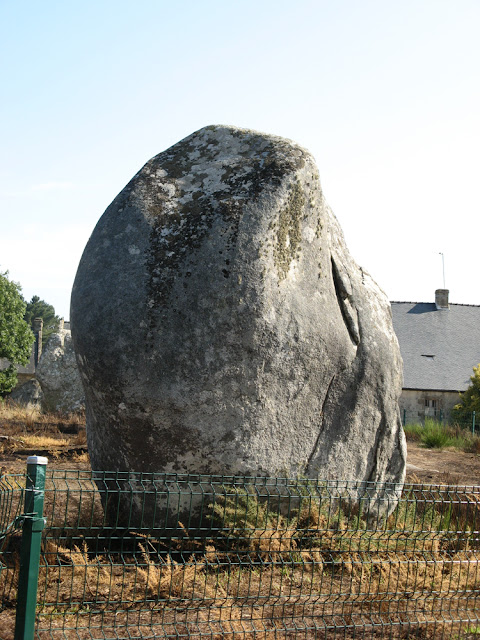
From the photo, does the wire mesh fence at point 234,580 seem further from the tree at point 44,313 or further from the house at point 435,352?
the tree at point 44,313

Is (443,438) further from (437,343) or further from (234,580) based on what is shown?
(234,580)

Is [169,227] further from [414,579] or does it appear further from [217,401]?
[414,579]

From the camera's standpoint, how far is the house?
1021 inches

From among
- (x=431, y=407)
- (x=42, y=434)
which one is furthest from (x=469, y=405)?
(x=42, y=434)

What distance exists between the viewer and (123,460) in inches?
230

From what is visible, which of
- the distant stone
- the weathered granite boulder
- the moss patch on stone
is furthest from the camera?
the distant stone

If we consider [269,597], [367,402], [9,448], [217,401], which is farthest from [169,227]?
[9,448]

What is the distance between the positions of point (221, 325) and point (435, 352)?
76.8ft

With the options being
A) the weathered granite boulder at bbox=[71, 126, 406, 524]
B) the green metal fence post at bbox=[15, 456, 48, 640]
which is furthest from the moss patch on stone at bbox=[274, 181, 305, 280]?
the green metal fence post at bbox=[15, 456, 48, 640]

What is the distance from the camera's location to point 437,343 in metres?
28.2

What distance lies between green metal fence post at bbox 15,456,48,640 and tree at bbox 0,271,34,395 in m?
22.6

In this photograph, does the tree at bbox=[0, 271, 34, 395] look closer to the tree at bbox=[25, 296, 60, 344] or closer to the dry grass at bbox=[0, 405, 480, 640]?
the dry grass at bbox=[0, 405, 480, 640]

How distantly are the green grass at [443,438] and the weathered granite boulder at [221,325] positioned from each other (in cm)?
1036

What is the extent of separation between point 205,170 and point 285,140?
834 mm
